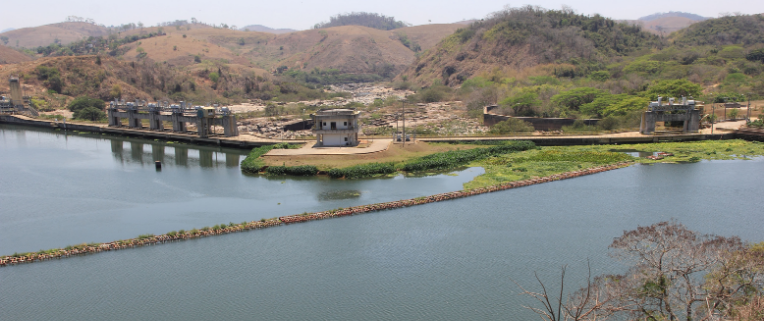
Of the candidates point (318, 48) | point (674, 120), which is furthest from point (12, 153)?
point (318, 48)

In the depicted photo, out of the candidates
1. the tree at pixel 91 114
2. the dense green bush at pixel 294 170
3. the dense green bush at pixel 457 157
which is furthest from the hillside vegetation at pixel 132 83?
the dense green bush at pixel 457 157

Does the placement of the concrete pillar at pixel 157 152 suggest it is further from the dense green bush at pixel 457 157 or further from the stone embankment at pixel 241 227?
the stone embankment at pixel 241 227

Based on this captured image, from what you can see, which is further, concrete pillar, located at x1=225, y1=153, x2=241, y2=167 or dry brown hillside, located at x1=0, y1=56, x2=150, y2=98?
dry brown hillside, located at x1=0, y1=56, x2=150, y2=98

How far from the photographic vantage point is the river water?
1814 centimetres

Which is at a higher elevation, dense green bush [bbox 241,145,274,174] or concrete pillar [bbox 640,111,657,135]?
concrete pillar [bbox 640,111,657,135]

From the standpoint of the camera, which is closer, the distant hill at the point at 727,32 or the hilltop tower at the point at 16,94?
the hilltop tower at the point at 16,94

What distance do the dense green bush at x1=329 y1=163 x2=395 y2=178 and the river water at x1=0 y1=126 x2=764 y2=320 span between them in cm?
92

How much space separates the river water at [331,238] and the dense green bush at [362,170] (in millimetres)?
918

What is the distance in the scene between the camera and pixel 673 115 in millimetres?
44438

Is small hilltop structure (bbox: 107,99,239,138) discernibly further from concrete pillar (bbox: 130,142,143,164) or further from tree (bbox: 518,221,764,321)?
tree (bbox: 518,221,764,321)

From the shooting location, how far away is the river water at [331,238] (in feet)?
59.5

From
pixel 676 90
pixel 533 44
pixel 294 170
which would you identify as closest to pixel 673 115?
pixel 676 90

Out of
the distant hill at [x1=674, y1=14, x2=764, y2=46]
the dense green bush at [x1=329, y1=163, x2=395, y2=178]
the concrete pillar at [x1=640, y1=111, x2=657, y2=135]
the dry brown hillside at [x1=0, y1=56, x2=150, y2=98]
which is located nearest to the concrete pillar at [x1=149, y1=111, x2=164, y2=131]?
the dense green bush at [x1=329, y1=163, x2=395, y2=178]

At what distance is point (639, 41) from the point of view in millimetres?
104875
